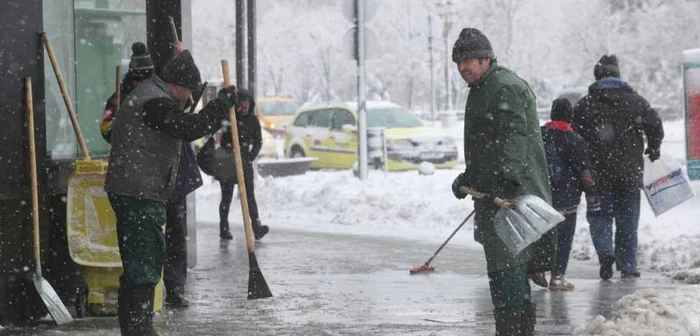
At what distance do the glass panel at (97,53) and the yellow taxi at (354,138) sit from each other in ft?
45.7

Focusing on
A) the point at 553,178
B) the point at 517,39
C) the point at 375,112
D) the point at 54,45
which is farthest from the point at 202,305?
the point at 517,39

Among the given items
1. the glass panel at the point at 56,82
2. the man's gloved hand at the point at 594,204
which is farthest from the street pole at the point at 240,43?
the glass panel at the point at 56,82

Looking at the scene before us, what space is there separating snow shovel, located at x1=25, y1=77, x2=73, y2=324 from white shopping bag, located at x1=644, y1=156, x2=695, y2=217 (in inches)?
206

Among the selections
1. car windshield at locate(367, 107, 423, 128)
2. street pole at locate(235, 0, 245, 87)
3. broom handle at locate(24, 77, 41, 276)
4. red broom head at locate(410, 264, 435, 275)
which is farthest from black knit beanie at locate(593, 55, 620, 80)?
car windshield at locate(367, 107, 423, 128)

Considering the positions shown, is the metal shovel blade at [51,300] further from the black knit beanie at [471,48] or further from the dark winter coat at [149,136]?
the black knit beanie at [471,48]

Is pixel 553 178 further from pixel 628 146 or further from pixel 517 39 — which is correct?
pixel 517 39

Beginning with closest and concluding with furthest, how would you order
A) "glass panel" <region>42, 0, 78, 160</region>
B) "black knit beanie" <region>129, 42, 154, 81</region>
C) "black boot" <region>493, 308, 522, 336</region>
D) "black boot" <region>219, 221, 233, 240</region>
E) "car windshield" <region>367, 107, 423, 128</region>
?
"black boot" <region>493, 308, 522, 336</region> → "black knit beanie" <region>129, 42, 154, 81</region> → "glass panel" <region>42, 0, 78, 160</region> → "black boot" <region>219, 221, 233, 240</region> → "car windshield" <region>367, 107, 423, 128</region>

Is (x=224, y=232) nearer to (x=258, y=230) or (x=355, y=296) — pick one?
(x=258, y=230)

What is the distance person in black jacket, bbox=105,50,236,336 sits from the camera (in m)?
7.01

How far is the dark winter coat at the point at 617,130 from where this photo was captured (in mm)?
10422

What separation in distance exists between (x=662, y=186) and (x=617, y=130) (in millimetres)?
954

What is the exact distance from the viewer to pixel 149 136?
7.07 m

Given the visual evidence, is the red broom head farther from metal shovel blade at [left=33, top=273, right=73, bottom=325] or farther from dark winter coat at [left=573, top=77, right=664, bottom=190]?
metal shovel blade at [left=33, top=273, right=73, bottom=325]

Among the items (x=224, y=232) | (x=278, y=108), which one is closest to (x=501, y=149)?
(x=224, y=232)
